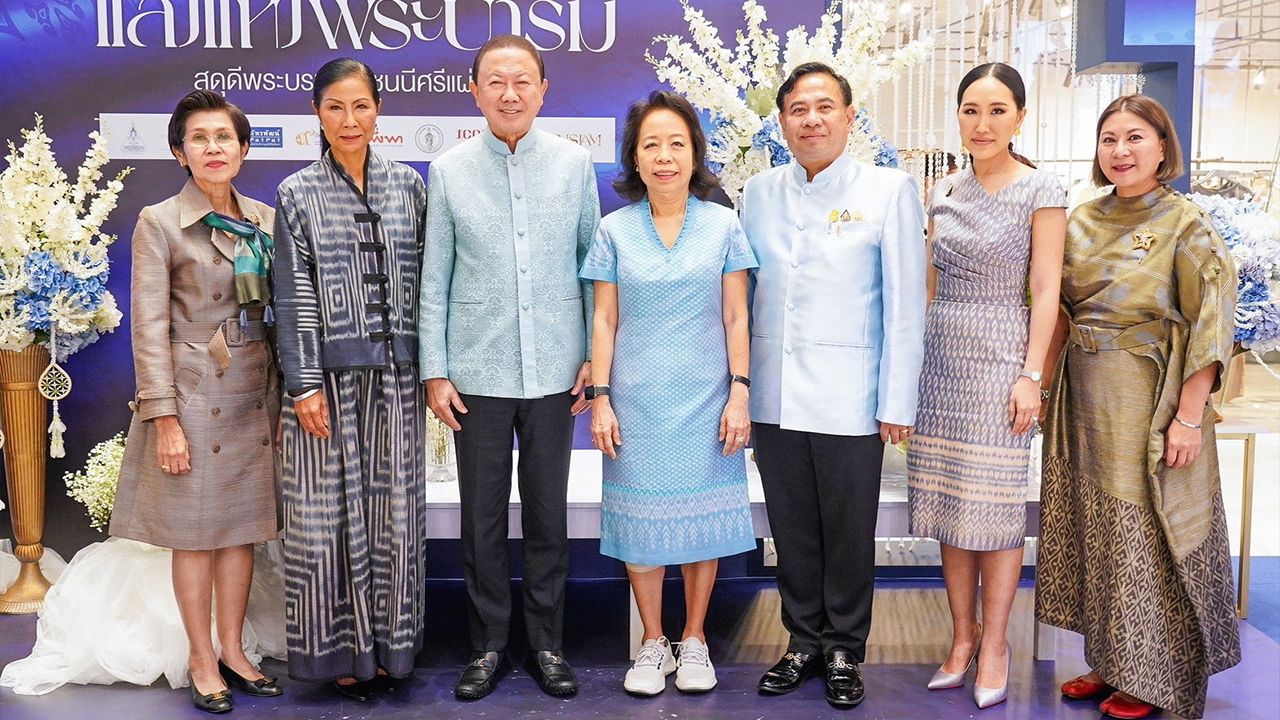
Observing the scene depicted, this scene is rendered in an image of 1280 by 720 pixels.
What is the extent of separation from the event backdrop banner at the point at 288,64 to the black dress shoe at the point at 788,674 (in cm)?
201

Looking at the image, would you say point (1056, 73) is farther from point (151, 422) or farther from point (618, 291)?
point (151, 422)

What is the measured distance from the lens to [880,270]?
2.82 m

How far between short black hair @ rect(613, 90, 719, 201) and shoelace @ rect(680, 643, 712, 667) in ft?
4.26

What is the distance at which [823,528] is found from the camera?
Answer: 2.97 m

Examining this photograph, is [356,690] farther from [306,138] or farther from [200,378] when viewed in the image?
[306,138]

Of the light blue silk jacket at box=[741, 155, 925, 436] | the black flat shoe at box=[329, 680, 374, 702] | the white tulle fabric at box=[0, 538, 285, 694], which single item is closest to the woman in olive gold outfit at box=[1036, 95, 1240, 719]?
the light blue silk jacket at box=[741, 155, 925, 436]

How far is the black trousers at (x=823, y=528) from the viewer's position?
288 centimetres

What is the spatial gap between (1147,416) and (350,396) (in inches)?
83.3

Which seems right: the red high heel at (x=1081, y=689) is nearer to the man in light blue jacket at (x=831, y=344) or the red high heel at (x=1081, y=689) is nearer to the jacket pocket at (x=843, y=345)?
the man in light blue jacket at (x=831, y=344)

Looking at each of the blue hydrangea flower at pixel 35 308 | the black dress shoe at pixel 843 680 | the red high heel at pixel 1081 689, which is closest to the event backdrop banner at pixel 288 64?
the blue hydrangea flower at pixel 35 308

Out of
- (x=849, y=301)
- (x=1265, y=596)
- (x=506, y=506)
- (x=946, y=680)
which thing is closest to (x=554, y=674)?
(x=506, y=506)

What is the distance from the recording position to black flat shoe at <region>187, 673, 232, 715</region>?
2904 mm

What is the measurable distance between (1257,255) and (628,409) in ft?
6.39

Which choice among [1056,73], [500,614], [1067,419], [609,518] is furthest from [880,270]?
[1056,73]
